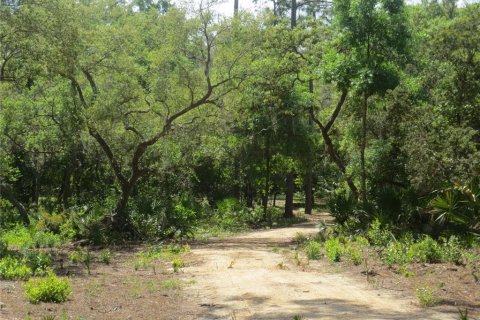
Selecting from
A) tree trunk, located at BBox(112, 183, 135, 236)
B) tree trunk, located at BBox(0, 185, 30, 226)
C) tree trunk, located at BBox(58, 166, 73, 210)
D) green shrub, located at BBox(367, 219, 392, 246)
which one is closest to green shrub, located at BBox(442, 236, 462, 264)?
green shrub, located at BBox(367, 219, 392, 246)

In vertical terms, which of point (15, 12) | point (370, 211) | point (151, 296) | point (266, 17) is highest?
point (266, 17)

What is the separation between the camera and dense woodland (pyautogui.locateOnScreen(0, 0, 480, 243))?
15.3 m

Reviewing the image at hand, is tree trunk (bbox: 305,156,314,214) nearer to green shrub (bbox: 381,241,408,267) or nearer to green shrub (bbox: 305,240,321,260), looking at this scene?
green shrub (bbox: 305,240,321,260)

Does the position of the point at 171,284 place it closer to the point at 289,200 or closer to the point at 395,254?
the point at 395,254

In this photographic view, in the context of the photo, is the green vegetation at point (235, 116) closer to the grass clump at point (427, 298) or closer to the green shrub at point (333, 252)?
the green shrub at point (333, 252)

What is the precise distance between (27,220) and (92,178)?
10.7m

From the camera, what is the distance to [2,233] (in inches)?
758

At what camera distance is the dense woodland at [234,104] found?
15.3 meters

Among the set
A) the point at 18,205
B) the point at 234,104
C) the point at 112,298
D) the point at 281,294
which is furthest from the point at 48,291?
the point at 234,104

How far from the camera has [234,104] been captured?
72.6 ft

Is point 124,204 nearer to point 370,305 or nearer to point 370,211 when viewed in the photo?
point 370,211

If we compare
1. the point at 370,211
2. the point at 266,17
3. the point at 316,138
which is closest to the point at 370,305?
the point at 370,211

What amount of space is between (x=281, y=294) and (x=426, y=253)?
4416mm

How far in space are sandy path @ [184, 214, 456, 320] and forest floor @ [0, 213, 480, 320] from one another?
0.05 feet
